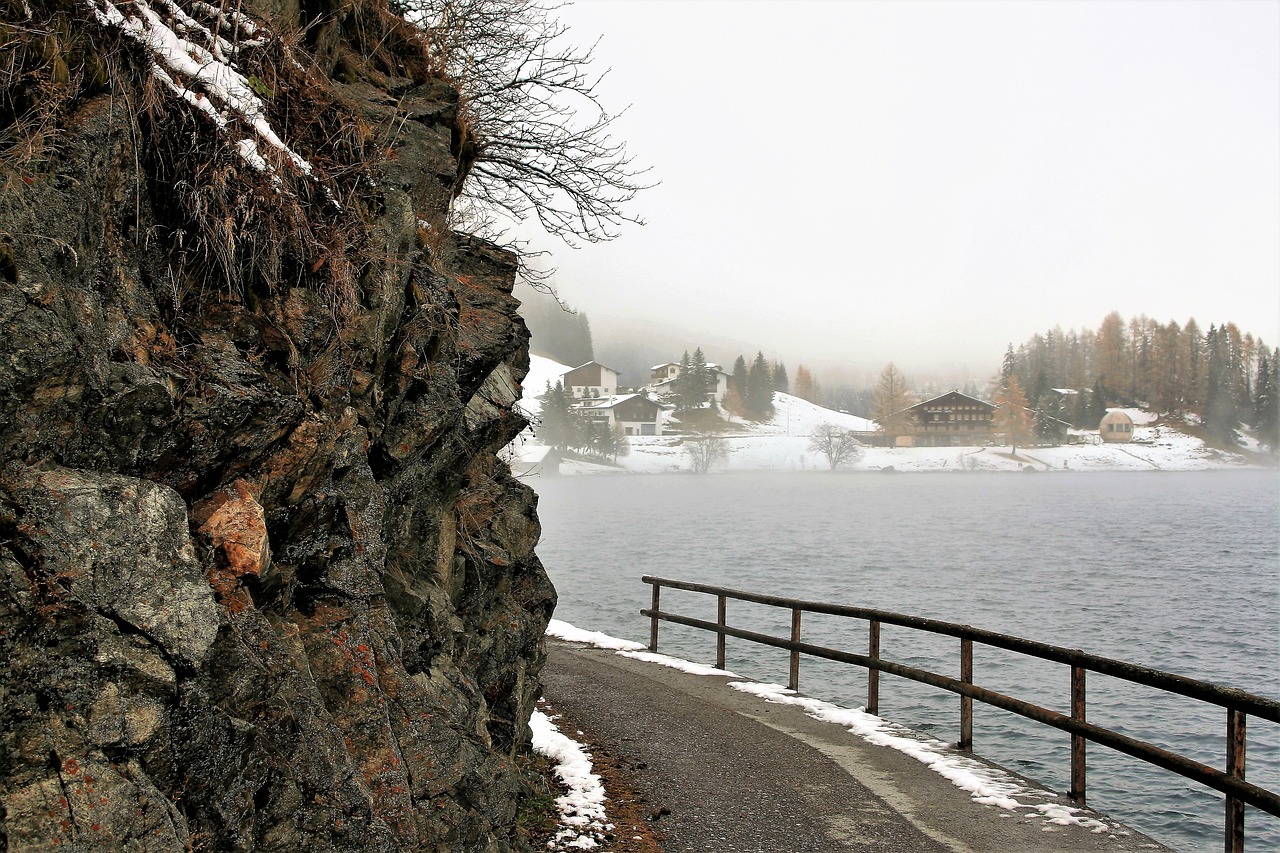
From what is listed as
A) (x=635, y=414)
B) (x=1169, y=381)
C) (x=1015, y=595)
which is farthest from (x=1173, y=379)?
Result: (x=1015, y=595)

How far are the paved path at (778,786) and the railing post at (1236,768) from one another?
54 centimetres

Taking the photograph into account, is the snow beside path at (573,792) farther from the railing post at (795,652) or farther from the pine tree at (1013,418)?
the pine tree at (1013,418)

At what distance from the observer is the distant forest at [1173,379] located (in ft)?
451

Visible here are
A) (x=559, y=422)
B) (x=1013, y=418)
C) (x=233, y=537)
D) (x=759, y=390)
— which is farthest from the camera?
(x=759, y=390)

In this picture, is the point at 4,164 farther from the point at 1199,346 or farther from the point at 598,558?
the point at 1199,346

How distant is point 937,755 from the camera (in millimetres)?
7805

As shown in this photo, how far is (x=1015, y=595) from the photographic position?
2853 cm

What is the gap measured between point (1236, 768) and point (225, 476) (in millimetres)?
6228

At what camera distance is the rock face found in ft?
8.36

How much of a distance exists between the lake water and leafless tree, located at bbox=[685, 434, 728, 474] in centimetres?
5471

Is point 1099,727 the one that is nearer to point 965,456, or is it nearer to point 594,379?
point 965,456

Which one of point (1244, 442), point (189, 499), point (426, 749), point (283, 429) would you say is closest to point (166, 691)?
point (189, 499)

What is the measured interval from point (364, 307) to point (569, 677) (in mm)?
7536

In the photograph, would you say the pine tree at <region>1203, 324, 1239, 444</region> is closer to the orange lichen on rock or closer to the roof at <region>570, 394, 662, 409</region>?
the roof at <region>570, 394, 662, 409</region>
